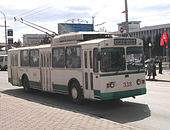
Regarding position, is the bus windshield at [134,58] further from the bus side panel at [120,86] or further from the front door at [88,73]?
the front door at [88,73]

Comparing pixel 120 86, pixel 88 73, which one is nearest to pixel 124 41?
pixel 120 86

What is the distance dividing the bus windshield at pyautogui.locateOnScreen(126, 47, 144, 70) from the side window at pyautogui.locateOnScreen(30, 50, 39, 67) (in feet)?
19.2

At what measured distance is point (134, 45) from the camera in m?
10.3

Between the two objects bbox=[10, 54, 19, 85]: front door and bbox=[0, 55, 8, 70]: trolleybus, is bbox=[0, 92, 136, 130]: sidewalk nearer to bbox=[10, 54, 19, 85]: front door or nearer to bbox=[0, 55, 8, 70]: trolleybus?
bbox=[10, 54, 19, 85]: front door

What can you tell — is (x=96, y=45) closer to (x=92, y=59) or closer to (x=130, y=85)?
(x=92, y=59)

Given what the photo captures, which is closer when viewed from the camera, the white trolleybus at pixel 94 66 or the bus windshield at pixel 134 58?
the white trolleybus at pixel 94 66

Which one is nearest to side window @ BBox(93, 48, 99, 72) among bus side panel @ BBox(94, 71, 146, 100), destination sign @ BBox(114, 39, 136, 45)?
bus side panel @ BBox(94, 71, 146, 100)

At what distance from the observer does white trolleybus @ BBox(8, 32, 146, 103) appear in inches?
378

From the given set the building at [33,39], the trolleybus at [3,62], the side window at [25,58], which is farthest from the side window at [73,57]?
the trolleybus at [3,62]

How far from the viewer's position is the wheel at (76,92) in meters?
10.8

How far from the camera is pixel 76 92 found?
1101 cm

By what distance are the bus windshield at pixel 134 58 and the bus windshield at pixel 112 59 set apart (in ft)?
0.85

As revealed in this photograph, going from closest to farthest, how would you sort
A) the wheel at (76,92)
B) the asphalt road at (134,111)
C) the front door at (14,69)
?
the asphalt road at (134,111)
the wheel at (76,92)
the front door at (14,69)

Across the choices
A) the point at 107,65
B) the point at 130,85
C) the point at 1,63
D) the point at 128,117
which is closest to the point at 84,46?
the point at 107,65
